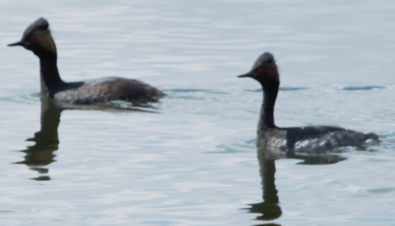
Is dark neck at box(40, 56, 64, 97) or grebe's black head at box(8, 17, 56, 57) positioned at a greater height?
grebe's black head at box(8, 17, 56, 57)

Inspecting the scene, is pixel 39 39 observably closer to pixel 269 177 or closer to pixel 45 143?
pixel 45 143

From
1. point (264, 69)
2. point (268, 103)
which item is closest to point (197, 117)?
point (268, 103)

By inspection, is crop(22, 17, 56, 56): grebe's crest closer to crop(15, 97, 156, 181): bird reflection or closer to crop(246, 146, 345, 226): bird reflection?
crop(15, 97, 156, 181): bird reflection

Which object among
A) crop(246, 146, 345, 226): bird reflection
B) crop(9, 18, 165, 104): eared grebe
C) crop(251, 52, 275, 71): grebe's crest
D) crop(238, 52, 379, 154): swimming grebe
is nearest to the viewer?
crop(246, 146, 345, 226): bird reflection

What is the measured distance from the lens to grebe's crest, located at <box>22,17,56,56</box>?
1426cm

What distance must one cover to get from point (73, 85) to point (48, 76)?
65 cm

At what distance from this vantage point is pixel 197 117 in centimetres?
1232

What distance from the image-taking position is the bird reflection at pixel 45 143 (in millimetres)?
9375

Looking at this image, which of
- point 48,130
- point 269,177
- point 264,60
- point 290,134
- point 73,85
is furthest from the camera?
point 73,85

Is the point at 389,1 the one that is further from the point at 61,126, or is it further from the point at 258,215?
the point at 258,215

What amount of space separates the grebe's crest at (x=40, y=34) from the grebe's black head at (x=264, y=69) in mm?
5440

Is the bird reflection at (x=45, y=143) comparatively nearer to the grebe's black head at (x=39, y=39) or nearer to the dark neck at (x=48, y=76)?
the dark neck at (x=48, y=76)

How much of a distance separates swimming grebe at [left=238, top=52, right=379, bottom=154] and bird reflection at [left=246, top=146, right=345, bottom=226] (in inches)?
8.5

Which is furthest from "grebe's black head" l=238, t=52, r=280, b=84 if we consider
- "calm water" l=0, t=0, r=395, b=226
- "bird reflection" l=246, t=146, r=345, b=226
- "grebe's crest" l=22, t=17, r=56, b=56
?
"grebe's crest" l=22, t=17, r=56, b=56
